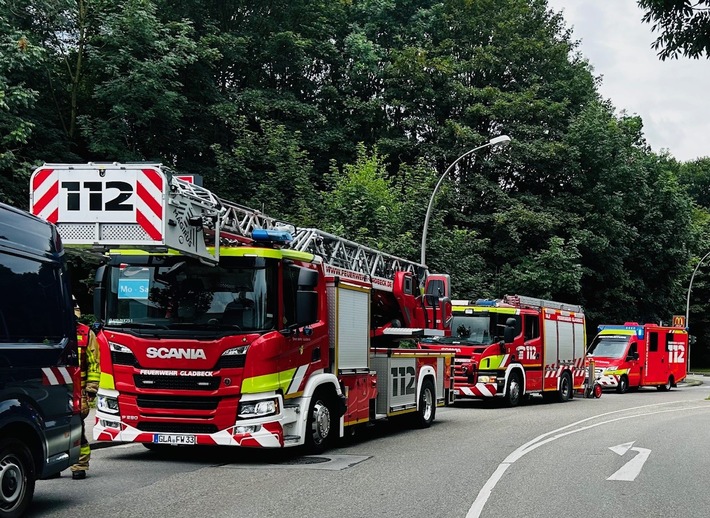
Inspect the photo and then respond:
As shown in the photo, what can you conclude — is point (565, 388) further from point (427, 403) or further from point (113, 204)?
point (113, 204)

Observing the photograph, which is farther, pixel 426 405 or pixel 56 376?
pixel 426 405

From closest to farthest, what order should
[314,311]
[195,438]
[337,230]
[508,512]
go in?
[508,512]
[195,438]
[314,311]
[337,230]

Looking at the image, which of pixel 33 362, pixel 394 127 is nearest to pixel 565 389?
pixel 394 127

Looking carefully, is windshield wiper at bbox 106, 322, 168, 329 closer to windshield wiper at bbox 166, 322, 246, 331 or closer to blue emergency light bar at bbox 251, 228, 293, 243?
windshield wiper at bbox 166, 322, 246, 331

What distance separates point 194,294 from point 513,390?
14.1m

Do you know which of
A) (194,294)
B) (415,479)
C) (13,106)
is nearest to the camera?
(415,479)

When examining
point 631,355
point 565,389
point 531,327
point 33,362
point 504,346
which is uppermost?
point 531,327

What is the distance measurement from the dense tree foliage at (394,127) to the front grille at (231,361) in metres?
15.4

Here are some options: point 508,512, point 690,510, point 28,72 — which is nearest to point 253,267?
point 508,512

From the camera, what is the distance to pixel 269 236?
11453 millimetres

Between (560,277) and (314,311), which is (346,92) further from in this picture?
(314,311)

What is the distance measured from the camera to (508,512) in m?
8.30

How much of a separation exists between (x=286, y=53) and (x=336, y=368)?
2589 cm

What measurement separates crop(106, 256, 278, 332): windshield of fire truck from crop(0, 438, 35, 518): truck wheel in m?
3.65
